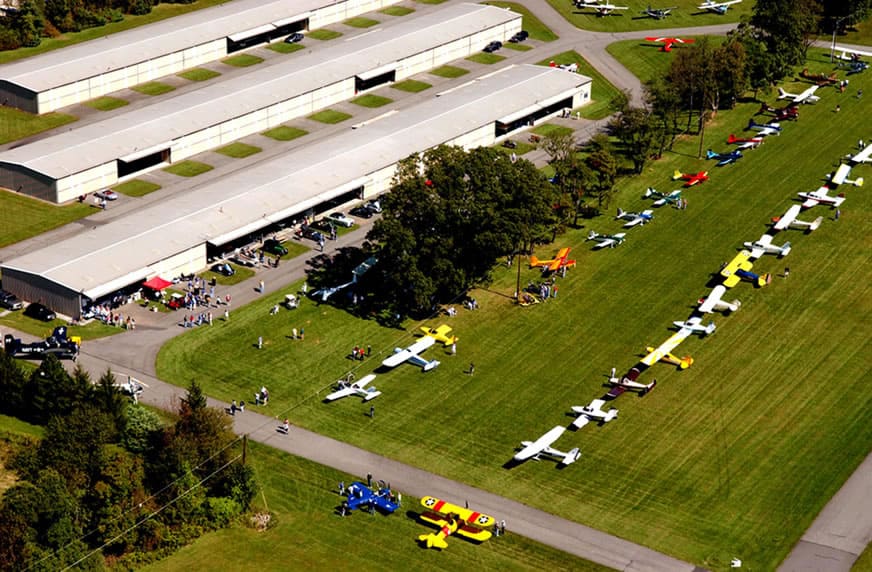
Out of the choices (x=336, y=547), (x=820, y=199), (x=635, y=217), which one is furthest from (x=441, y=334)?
(x=820, y=199)

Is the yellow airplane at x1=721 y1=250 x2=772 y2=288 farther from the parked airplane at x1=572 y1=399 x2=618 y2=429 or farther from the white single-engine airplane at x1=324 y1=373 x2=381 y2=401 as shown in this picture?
the white single-engine airplane at x1=324 y1=373 x2=381 y2=401

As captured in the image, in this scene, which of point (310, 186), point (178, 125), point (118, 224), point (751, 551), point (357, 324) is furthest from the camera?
point (178, 125)

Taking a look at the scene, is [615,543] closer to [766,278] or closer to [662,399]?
[662,399]

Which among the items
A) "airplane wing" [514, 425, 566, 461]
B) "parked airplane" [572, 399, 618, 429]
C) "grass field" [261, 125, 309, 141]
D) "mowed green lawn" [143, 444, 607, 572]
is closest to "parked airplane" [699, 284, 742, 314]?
"parked airplane" [572, 399, 618, 429]

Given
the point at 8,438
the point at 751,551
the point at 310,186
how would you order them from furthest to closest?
the point at 310,186 → the point at 8,438 → the point at 751,551

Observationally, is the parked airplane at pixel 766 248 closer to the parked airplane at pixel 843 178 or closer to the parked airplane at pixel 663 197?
the parked airplane at pixel 663 197

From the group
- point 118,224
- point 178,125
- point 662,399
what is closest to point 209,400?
point 118,224
